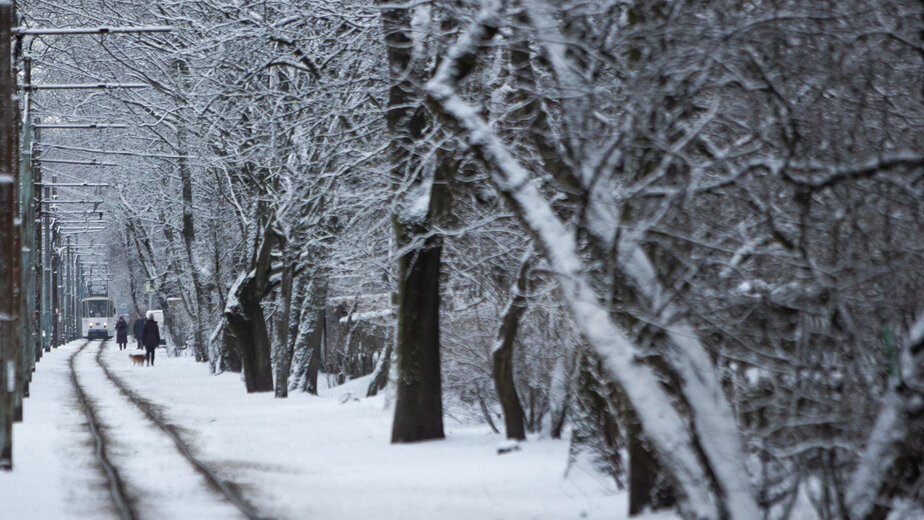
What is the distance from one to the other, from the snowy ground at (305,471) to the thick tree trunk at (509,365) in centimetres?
31

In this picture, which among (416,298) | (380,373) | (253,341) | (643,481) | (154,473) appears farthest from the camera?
(253,341)

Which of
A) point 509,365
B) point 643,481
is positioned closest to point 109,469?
point 509,365

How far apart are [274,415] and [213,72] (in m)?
5.45

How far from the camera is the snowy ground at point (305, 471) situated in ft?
31.9

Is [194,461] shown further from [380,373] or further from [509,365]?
[380,373]

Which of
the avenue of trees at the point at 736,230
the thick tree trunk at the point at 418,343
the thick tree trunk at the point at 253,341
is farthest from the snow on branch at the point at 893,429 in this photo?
the thick tree trunk at the point at 253,341

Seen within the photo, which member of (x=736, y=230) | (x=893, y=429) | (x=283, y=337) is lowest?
(x=893, y=429)

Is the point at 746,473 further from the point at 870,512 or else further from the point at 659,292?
the point at 659,292

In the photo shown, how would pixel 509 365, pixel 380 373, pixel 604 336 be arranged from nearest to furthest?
1. pixel 604 336
2. pixel 509 365
3. pixel 380 373

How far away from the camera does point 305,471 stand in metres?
12.6

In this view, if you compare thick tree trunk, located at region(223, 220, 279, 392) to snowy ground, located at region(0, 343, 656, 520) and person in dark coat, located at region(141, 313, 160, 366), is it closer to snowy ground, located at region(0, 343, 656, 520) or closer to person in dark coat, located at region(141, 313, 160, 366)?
snowy ground, located at region(0, 343, 656, 520)

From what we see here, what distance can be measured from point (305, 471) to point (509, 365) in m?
2.44

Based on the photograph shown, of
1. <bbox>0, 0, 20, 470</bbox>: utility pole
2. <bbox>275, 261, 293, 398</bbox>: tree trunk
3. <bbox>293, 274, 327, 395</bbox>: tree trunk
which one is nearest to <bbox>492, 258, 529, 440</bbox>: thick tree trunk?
<bbox>0, 0, 20, 470</bbox>: utility pole

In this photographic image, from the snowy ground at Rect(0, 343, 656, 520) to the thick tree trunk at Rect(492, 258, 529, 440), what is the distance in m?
0.31
